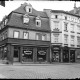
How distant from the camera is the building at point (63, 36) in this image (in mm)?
25016

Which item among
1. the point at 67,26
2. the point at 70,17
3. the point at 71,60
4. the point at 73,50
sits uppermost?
the point at 70,17

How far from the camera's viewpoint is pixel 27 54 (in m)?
22.6

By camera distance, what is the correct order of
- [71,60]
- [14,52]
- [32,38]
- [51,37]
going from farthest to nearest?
[71,60], [51,37], [32,38], [14,52]

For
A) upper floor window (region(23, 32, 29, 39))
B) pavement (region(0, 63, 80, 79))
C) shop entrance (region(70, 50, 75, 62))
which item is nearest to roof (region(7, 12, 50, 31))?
upper floor window (region(23, 32, 29, 39))

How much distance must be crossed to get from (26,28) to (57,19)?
231 inches

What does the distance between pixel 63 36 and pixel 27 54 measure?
23.3 ft

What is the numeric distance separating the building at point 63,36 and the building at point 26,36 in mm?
1011

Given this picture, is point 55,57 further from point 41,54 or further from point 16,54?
point 16,54

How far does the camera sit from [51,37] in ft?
82.0

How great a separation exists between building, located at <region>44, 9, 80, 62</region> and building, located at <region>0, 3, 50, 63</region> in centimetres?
101

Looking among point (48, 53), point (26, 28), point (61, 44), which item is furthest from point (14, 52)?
point (61, 44)

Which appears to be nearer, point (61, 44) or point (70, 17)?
point (61, 44)

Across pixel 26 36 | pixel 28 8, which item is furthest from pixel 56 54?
pixel 28 8

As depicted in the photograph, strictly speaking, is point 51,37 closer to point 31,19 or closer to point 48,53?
point 48,53
